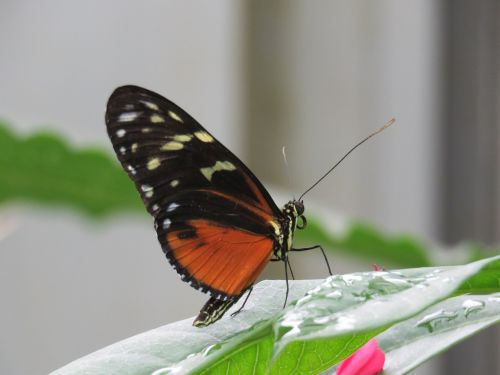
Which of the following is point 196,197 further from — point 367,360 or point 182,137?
point 367,360

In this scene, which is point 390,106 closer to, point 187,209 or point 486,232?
point 486,232

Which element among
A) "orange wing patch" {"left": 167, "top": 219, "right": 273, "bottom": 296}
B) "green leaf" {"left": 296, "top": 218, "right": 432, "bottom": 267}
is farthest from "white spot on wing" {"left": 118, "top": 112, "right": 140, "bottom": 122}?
"green leaf" {"left": 296, "top": 218, "right": 432, "bottom": 267}

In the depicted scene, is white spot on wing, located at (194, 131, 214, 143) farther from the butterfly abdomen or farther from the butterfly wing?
the butterfly abdomen

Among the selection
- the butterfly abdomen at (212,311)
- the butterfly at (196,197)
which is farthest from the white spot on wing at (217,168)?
the butterfly abdomen at (212,311)

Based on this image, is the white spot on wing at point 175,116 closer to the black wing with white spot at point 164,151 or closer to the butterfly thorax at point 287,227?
the black wing with white spot at point 164,151

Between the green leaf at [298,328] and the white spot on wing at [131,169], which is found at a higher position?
the white spot on wing at [131,169]

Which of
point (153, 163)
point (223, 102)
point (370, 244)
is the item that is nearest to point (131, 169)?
point (153, 163)
